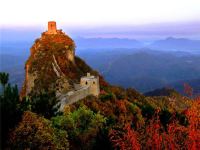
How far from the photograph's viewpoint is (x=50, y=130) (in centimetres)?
2231

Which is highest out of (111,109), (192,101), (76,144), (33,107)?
(192,101)

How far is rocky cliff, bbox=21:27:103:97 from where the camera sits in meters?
60.5

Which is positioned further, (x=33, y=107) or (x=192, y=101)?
(x=33, y=107)

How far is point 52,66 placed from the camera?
65.0 m

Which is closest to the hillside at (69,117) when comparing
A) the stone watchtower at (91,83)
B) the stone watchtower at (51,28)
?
the stone watchtower at (91,83)

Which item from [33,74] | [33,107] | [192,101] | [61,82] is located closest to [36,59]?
[33,74]

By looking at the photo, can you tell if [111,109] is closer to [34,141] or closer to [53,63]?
[53,63]

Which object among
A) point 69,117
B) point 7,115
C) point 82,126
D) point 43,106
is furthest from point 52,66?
point 7,115

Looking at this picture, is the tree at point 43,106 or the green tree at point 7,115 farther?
the tree at point 43,106

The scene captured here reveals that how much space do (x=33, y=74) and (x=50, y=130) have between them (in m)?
43.8

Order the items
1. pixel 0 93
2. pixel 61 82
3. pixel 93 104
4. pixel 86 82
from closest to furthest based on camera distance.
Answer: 1. pixel 0 93
2. pixel 93 104
3. pixel 86 82
4. pixel 61 82

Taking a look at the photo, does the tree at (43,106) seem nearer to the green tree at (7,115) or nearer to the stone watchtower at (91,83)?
the green tree at (7,115)

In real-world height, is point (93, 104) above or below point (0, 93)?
below

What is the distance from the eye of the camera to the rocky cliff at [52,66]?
60.5 metres
